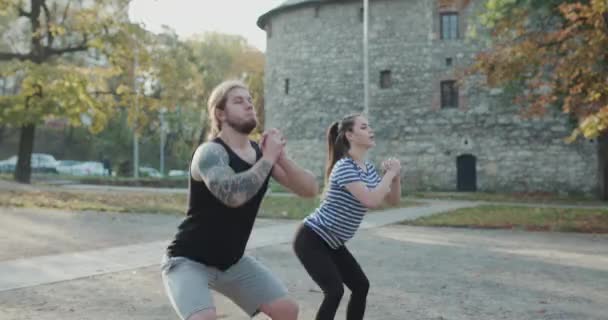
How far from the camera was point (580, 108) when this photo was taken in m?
15.8

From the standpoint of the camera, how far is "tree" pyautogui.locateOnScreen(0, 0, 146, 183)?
69.0 feet

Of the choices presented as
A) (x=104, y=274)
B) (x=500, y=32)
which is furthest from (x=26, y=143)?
(x=104, y=274)

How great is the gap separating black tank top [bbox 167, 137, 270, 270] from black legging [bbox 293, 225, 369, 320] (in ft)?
3.49

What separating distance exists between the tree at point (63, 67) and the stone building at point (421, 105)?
11.8 meters

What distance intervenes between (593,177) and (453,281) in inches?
937

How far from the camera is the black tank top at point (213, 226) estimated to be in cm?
364

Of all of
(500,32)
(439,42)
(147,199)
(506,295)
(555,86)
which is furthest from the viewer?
(439,42)

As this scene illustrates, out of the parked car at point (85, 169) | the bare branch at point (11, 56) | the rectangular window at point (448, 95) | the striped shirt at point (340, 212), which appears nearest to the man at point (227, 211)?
the striped shirt at point (340, 212)

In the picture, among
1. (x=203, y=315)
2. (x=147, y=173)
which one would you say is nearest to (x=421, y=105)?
(x=147, y=173)

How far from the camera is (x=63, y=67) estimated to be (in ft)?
72.2

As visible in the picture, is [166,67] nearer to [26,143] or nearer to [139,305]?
[26,143]

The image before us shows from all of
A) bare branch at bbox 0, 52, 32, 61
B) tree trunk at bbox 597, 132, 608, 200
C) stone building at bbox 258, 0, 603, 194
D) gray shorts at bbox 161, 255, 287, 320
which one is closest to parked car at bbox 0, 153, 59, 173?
stone building at bbox 258, 0, 603, 194

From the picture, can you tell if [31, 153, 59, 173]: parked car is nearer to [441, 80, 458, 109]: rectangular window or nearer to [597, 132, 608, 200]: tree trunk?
[441, 80, 458, 109]: rectangular window

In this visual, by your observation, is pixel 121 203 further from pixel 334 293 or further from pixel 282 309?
pixel 282 309
